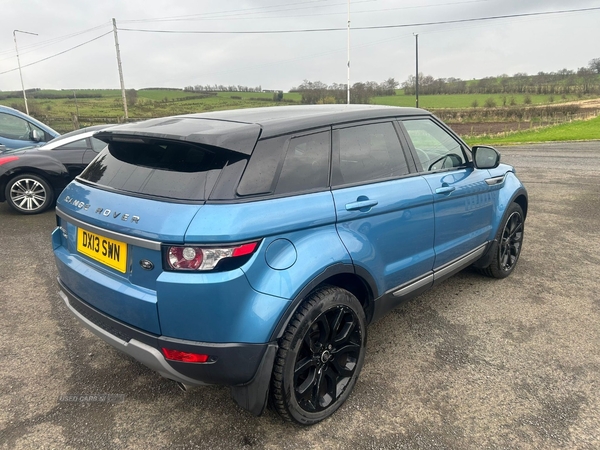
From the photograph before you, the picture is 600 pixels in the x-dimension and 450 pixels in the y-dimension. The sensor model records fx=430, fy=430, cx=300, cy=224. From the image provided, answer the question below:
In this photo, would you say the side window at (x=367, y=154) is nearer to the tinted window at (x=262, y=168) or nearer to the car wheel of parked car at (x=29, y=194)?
the tinted window at (x=262, y=168)

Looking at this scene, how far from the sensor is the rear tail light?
192cm

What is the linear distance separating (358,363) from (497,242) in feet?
7.13

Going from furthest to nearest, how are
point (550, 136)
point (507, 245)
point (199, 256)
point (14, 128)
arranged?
1. point (550, 136)
2. point (14, 128)
3. point (507, 245)
4. point (199, 256)

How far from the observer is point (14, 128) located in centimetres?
911

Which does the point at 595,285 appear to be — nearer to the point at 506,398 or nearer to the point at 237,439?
the point at 506,398

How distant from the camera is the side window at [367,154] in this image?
2578 millimetres

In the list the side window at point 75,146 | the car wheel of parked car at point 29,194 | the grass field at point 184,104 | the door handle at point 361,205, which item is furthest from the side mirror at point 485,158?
the grass field at point 184,104

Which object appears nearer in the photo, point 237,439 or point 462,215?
point 237,439

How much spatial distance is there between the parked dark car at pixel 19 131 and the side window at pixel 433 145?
8519 mm

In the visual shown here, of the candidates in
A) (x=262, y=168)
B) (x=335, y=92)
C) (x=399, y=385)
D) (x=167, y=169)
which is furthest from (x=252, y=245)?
(x=335, y=92)

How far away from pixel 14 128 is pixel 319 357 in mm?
9547

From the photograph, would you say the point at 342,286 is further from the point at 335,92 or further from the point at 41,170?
the point at 335,92

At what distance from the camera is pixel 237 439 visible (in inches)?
88.4

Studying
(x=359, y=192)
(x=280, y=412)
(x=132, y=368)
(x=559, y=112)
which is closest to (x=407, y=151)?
(x=359, y=192)
